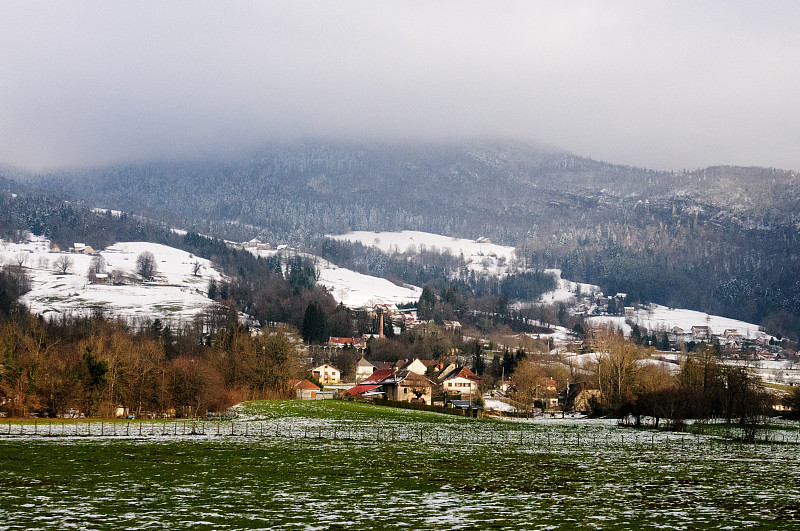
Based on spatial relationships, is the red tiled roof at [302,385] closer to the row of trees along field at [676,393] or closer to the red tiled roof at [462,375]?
the red tiled roof at [462,375]

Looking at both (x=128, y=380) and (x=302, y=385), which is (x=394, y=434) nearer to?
(x=128, y=380)

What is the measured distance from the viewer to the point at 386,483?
123ft

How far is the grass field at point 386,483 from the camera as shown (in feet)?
92.8

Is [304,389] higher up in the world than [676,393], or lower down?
lower down

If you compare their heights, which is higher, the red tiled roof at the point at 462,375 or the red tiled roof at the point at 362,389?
the red tiled roof at the point at 462,375

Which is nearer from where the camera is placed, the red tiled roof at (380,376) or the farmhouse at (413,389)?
the farmhouse at (413,389)

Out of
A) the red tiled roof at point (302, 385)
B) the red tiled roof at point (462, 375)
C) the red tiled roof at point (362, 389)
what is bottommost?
the red tiled roof at point (362, 389)

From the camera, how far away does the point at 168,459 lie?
151 ft

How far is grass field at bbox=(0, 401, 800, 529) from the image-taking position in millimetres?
28281

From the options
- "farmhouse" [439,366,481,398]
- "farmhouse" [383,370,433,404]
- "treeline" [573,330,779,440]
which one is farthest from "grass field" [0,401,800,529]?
"farmhouse" [439,366,481,398]

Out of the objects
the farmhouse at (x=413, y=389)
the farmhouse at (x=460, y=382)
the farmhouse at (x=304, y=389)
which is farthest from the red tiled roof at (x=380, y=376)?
the farmhouse at (x=304, y=389)

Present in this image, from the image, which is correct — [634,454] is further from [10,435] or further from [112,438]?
[10,435]

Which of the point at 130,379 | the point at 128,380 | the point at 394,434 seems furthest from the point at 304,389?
the point at 394,434

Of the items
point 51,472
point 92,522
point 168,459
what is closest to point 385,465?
point 168,459
